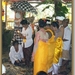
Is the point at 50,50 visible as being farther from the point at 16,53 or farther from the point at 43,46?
the point at 16,53

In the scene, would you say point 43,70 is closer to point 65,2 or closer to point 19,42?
point 19,42

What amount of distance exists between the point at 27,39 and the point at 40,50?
130mm

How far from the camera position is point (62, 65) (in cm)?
121

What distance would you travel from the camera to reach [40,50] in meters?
1.21

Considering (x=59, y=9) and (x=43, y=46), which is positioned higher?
(x=59, y=9)

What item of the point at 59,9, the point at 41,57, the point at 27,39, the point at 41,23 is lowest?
the point at 41,57

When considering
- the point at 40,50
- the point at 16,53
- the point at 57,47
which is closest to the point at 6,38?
the point at 16,53

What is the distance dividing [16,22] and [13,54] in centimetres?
25

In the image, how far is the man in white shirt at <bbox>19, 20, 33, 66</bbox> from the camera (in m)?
1.21

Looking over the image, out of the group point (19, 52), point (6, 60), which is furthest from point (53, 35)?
point (6, 60)

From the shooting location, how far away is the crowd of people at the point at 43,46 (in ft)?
3.96

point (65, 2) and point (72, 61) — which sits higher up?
point (65, 2)

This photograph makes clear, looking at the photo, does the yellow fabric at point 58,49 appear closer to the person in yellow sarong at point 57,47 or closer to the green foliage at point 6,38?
the person in yellow sarong at point 57,47

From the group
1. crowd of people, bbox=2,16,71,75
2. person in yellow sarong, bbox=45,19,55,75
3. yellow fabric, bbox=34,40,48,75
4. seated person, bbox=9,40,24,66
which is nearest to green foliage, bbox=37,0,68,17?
crowd of people, bbox=2,16,71,75
